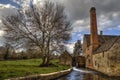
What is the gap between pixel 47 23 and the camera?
104ft

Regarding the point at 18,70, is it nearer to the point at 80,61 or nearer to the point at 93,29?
the point at 93,29

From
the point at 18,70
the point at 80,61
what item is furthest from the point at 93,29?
A: the point at 18,70

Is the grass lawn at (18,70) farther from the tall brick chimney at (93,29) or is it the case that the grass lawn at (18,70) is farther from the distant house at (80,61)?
the distant house at (80,61)

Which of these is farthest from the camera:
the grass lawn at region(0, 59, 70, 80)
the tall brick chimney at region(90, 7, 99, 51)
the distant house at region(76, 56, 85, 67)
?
the distant house at region(76, 56, 85, 67)

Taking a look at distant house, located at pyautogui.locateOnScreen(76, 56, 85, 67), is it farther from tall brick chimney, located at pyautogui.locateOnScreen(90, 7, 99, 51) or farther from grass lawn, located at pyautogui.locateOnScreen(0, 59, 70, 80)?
grass lawn, located at pyautogui.locateOnScreen(0, 59, 70, 80)

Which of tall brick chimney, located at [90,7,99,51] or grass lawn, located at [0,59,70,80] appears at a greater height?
tall brick chimney, located at [90,7,99,51]

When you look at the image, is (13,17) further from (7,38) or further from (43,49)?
(43,49)

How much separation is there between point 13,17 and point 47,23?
606 centimetres

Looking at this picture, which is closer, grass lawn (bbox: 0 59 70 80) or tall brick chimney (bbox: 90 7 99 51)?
grass lawn (bbox: 0 59 70 80)

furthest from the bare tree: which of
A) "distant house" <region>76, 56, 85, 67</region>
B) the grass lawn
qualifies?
"distant house" <region>76, 56, 85, 67</region>

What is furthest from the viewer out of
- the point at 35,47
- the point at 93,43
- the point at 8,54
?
the point at 8,54

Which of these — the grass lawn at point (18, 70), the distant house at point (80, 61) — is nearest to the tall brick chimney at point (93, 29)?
the distant house at point (80, 61)

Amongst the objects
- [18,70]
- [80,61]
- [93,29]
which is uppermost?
[93,29]

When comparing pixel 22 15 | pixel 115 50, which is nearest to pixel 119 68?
pixel 115 50
